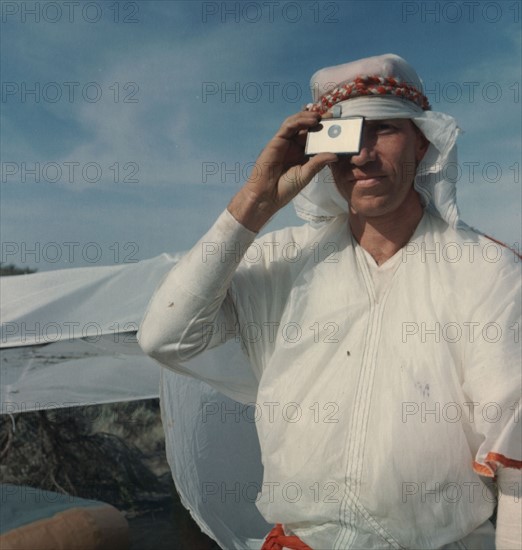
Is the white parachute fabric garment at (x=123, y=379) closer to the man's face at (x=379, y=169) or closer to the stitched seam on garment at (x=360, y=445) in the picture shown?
the stitched seam on garment at (x=360, y=445)

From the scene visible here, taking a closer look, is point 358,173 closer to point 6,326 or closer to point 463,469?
point 463,469

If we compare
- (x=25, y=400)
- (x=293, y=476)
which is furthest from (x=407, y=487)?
(x=25, y=400)

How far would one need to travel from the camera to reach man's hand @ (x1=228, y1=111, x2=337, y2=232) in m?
1.67

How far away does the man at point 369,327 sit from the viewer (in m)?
1.46

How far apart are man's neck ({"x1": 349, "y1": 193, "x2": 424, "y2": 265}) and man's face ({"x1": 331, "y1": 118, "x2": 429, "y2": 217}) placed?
3cm

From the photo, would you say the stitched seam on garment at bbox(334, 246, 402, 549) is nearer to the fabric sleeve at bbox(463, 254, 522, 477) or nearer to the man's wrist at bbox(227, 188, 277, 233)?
the fabric sleeve at bbox(463, 254, 522, 477)

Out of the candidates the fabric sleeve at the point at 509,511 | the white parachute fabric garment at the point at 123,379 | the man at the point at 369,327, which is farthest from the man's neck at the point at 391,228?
the white parachute fabric garment at the point at 123,379

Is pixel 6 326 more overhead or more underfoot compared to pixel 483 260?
more underfoot

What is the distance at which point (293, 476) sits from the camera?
5.19 feet

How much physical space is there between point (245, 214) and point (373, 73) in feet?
1.43

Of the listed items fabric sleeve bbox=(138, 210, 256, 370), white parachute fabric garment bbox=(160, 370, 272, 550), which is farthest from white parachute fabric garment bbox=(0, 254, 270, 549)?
fabric sleeve bbox=(138, 210, 256, 370)

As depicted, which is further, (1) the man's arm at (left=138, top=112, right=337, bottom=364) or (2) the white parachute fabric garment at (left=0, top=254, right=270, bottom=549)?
(2) the white parachute fabric garment at (left=0, top=254, right=270, bottom=549)

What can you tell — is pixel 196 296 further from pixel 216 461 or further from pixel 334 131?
pixel 216 461

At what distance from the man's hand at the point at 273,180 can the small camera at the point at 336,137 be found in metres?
0.02
